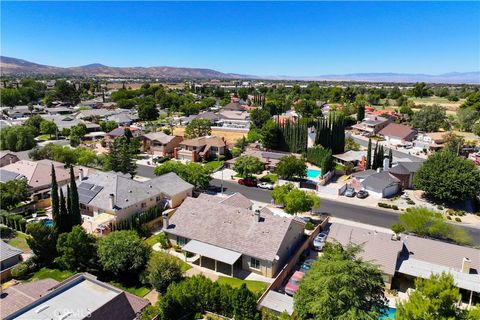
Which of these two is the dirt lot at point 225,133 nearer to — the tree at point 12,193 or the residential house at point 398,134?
the residential house at point 398,134

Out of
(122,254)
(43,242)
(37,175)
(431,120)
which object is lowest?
(43,242)

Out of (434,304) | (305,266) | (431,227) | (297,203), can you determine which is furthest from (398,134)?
(434,304)

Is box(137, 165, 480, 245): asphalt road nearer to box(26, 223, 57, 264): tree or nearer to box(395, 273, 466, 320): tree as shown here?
box(395, 273, 466, 320): tree

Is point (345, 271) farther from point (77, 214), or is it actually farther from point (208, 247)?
point (77, 214)

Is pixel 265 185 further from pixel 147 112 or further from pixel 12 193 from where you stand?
pixel 147 112

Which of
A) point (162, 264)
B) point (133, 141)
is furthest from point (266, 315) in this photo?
point (133, 141)

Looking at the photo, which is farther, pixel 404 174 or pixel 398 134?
pixel 398 134

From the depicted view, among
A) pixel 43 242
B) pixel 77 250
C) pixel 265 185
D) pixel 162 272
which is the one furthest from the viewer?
pixel 265 185
